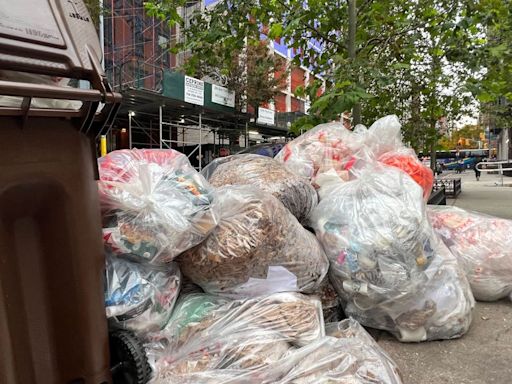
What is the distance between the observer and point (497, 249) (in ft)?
10.1

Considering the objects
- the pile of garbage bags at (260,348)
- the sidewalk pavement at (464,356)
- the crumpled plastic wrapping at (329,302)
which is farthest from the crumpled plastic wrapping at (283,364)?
the crumpled plastic wrapping at (329,302)

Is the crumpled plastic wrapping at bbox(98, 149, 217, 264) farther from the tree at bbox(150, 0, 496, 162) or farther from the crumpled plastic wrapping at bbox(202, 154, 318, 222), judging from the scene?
the tree at bbox(150, 0, 496, 162)

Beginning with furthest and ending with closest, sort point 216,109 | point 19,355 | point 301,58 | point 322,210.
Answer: point 216,109
point 301,58
point 322,210
point 19,355

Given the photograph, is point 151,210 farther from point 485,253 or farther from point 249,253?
point 485,253

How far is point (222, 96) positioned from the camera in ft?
40.8

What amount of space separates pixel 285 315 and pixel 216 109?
35.9 feet

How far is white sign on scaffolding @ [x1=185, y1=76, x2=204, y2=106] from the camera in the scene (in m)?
10.7

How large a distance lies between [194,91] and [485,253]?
29.6 ft

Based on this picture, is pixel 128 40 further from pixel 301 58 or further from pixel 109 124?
pixel 109 124

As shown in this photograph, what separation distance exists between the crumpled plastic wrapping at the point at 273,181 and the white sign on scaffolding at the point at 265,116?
13.2 metres

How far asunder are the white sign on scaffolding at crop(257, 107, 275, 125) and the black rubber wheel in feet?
47.6

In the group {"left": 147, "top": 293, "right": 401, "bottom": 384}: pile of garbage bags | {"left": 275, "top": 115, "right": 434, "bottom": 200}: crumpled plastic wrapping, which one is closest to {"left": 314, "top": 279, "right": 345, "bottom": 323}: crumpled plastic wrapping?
{"left": 147, "top": 293, "right": 401, "bottom": 384}: pile of garbage bags

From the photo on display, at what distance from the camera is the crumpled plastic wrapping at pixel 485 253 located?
306 cm

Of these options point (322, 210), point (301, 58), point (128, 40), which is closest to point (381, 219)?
point (322, 210)
